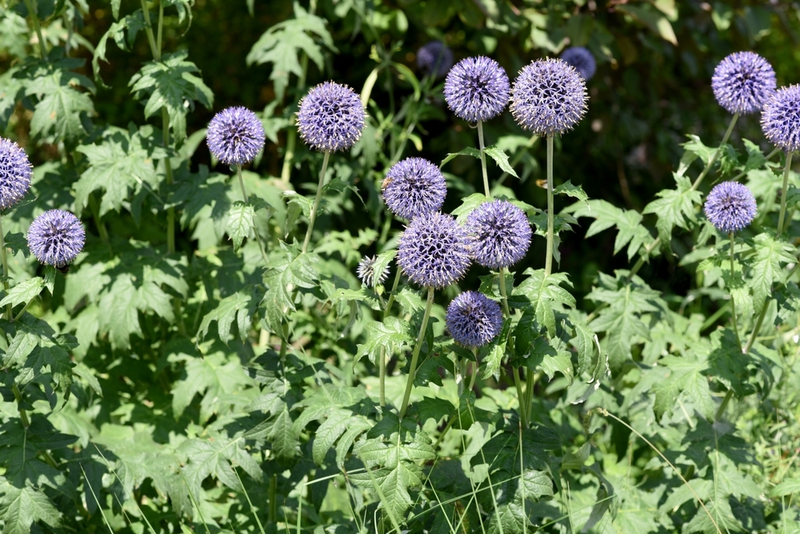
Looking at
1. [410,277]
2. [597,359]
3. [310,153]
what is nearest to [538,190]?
[310,153]

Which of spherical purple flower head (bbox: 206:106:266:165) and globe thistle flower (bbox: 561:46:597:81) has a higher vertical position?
globe thistle flower (bbox: 561:46:597:81)

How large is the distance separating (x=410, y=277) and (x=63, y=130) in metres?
2.08

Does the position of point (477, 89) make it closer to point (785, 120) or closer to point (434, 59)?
point (785, 120)

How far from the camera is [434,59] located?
5.17 metres

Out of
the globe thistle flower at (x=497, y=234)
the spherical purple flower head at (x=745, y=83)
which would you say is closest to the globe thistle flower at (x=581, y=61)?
the spherical purple flower head at (x=745, y=83)

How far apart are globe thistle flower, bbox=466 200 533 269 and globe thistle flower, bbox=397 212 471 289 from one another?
0.07 meters

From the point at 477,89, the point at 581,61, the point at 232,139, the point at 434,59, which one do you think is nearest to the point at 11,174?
the point at 232,139

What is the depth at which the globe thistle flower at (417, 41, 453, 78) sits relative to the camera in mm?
5156

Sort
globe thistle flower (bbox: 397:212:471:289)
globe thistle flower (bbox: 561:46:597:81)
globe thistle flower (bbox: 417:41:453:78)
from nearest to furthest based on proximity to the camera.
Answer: globe thistle flower (bbox: 397:212:471:289)
globe thistle flower (bbox: 561:46:597:81)
globe thistle flower (bbox: 417:41:453:78)

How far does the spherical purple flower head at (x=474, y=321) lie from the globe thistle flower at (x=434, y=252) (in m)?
0.19

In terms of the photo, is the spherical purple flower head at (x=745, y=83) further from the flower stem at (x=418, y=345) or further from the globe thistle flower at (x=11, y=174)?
the globe thistle flower at (x=11, y=174)

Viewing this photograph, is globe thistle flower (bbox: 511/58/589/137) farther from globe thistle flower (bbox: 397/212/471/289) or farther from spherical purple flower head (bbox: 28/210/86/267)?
spherical purple flower head (bbox: 28/210/86/267)

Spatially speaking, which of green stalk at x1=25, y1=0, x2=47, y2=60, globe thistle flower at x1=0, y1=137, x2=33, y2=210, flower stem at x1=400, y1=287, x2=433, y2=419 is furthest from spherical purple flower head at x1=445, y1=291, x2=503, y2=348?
green stalk at x1=25, y1=0, x2=47, y2=60

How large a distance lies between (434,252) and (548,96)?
0.67 meters
